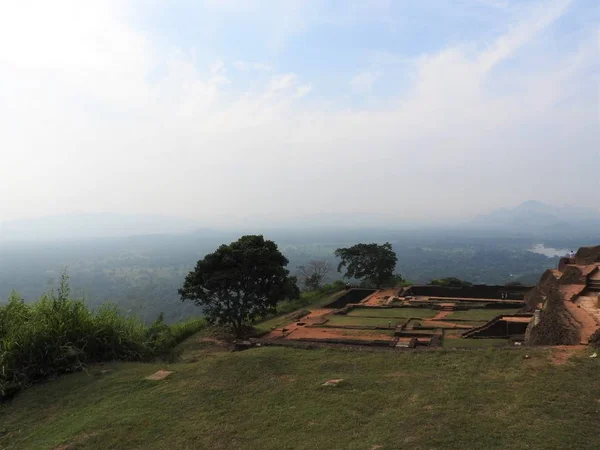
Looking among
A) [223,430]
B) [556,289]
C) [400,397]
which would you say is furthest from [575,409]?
[556,289]

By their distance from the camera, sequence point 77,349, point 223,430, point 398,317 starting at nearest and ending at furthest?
point 223,430, point 77,349, point 398,317

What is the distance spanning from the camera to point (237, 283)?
641 inches

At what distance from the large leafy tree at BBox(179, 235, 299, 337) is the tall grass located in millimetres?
3911

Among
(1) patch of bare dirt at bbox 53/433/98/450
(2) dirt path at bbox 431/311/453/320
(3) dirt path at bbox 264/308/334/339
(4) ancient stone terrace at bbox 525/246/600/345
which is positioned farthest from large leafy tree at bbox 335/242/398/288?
(1) patch of bare dirt at bbox 53/433/98/450

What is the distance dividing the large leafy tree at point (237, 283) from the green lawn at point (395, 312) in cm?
588

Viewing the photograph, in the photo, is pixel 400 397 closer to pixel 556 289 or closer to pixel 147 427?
pixel 147 427

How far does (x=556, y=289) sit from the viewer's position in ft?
46.6

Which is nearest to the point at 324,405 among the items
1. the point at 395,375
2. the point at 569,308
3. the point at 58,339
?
the point at 395,375

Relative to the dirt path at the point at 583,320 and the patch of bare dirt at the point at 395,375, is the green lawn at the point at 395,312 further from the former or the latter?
the patch of bare dirt at the point at 395,375

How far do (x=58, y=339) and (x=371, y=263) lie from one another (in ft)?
81.4

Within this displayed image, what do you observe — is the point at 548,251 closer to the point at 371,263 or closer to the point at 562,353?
the point at 371,263

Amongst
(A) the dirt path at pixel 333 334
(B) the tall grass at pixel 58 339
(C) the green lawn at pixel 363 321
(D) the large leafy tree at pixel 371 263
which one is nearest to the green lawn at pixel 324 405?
(B) the tall grass at pixel 58 339

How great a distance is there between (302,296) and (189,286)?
11.0 metres

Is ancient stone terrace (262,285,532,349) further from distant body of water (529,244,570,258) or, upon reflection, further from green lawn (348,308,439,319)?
distant body of water (529,244,570,258)
